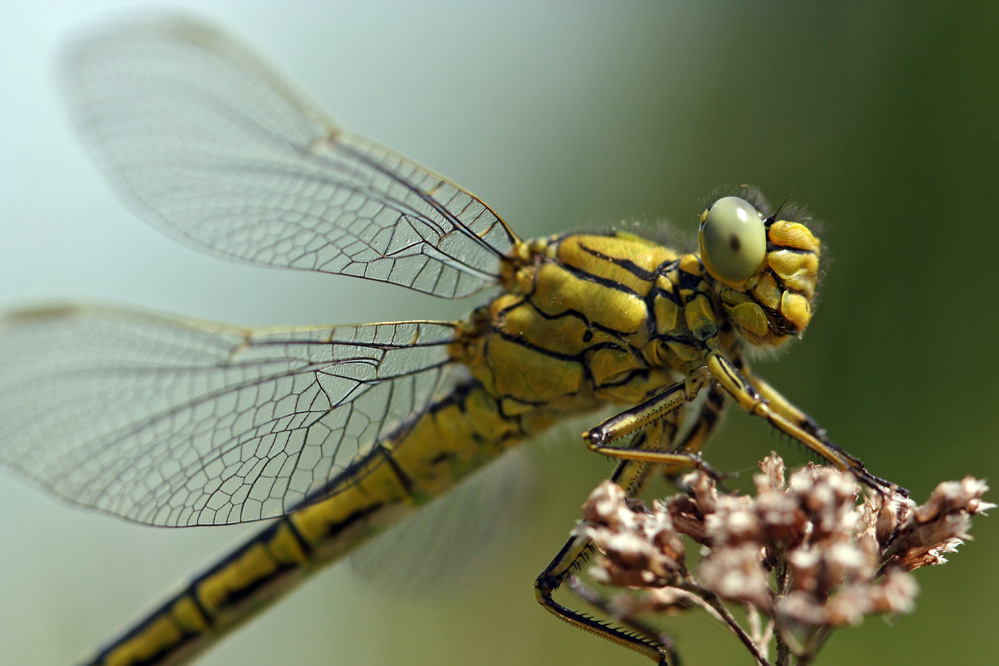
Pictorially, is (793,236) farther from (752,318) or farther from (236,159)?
(236,159)

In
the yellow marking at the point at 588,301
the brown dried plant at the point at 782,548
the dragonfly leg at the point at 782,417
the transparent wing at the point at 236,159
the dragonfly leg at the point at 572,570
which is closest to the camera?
the brown dried plant at the point at 782,548

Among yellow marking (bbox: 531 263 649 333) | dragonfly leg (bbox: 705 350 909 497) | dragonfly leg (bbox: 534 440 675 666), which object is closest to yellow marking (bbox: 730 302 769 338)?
dragonfly leg (bbox: 705 350 909 497)

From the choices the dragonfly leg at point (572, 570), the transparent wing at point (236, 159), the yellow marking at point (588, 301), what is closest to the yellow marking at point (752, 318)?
the yellow marking at point (588, 301)

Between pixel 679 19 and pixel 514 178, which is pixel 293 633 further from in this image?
pixel 679 19

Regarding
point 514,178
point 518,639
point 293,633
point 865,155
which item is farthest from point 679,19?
point 293,633

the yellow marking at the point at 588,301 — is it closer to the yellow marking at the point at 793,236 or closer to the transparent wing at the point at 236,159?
the transparent wing at the point at 236,159
